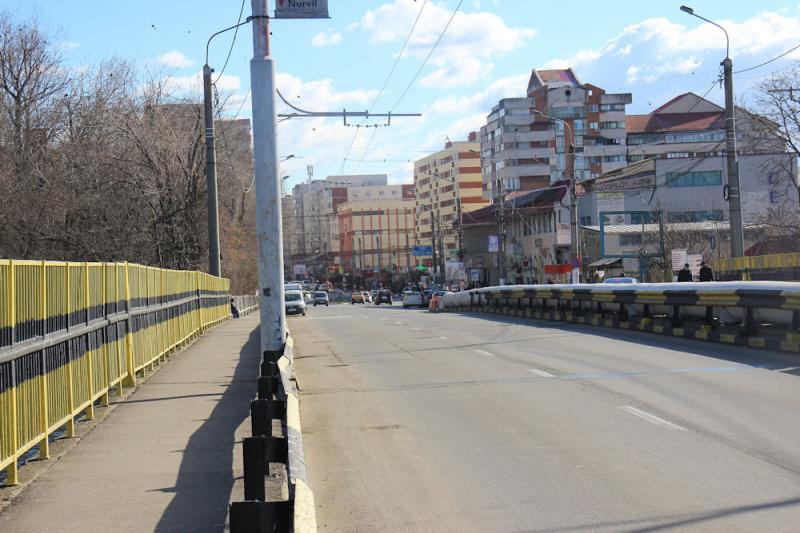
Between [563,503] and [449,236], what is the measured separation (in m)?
145

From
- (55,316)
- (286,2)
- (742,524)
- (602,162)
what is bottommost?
(742,524)

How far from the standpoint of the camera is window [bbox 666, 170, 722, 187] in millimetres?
76750

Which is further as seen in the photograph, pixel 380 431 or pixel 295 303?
pixel 295 303

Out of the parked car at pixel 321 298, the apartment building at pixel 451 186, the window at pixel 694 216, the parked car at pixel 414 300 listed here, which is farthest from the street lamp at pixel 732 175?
the apartment building at pixel 451 186

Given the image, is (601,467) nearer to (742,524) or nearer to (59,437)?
(742,524)

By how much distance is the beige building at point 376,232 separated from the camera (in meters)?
174

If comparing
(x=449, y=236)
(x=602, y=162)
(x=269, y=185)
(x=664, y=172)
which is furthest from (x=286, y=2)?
(x=449, y=236)

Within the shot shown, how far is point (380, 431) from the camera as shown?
406 inches

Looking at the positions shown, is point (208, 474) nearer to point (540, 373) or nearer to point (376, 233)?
point (540, 373)

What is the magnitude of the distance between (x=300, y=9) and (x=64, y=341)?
7.81 meters

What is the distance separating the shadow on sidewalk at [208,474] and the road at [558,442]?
784mm

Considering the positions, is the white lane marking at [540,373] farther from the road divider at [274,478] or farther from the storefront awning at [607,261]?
the storefront awning at [607,261]

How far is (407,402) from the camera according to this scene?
12.4 meters

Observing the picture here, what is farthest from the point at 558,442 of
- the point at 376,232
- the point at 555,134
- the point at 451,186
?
the point at 376,232
